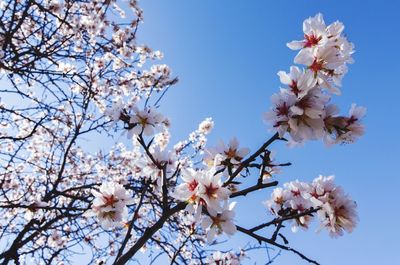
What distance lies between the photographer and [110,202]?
206 centimetres

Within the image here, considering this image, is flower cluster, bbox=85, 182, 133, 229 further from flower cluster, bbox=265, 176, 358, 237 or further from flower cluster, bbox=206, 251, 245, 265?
flower cluster, bbox=206, 251, 245, 265

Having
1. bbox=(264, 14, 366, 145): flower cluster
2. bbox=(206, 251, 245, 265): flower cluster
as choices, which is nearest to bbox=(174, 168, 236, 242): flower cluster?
bbox=(264, 14, 366, 145): flower cluster

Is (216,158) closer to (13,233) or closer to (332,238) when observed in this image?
(332,238)

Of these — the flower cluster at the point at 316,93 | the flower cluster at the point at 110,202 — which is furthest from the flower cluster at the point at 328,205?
the flower cluster at the point at 110,202

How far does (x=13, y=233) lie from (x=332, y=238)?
4.18 metres

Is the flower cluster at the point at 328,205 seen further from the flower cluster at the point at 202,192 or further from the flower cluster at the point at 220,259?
the flower cluster at the point at 220,259

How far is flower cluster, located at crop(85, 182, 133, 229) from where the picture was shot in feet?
6.71

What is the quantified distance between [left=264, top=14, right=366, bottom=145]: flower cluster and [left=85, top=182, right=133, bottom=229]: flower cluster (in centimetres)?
94

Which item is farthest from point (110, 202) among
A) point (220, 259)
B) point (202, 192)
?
point (220, 259)

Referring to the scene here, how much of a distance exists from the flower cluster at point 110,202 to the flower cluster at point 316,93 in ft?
3.08

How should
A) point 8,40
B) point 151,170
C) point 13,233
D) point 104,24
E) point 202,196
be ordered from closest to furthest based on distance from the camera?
point 202,196 → point 151,170 → point 8,40 → point 13,233 → point 104,24

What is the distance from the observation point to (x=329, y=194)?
1.95 meters

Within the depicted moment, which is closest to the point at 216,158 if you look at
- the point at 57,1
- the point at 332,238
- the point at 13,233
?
the point at 332,238

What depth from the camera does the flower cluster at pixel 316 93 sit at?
5.27 ft
